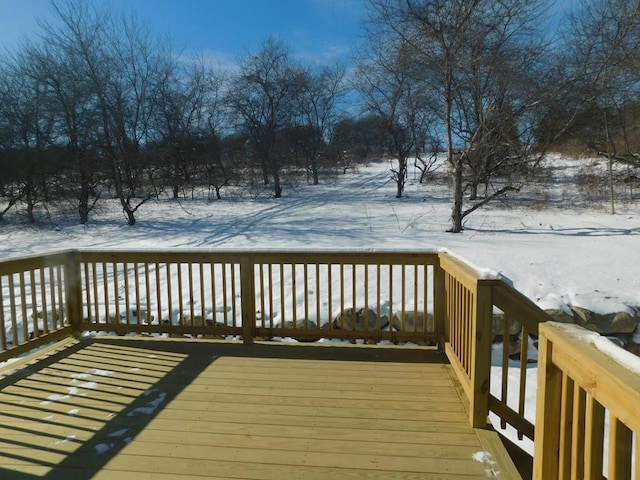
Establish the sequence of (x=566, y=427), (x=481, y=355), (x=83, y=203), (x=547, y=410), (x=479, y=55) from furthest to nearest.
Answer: (x=83, y=203)
(x=479, y=55)
(x=481, y=355)
(x=547, y=410)
(x=566, y=427)

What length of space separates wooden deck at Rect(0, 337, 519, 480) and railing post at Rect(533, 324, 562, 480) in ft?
2.12

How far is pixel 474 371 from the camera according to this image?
2.58m

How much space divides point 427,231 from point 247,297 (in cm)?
778

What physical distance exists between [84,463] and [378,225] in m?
10.5

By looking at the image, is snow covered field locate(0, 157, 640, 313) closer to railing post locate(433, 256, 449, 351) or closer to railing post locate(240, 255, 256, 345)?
railing post locate(433, 256, 449, 351)

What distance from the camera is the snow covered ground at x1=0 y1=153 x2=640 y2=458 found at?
6.50m

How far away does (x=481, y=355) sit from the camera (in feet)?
8.34

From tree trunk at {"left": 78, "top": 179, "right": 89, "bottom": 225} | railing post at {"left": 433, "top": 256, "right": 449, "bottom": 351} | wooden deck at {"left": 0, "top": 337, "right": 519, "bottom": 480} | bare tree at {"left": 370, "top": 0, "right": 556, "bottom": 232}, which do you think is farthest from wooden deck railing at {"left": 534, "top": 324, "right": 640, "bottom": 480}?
tree trunk at {"left": 78, "top": 179, "right": 89, "bottom": 225}

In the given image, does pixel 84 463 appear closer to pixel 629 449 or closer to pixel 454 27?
pixel 629 449

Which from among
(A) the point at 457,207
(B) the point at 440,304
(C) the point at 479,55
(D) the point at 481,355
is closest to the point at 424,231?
(A) the point at 457,207

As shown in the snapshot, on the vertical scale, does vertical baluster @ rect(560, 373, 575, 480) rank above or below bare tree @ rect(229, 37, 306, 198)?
below

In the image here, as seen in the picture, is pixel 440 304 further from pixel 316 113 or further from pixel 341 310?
pixel 316 113

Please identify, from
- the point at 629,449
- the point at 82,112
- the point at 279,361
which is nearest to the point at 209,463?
the point at 279,361

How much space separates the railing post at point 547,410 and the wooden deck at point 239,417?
647 mm
